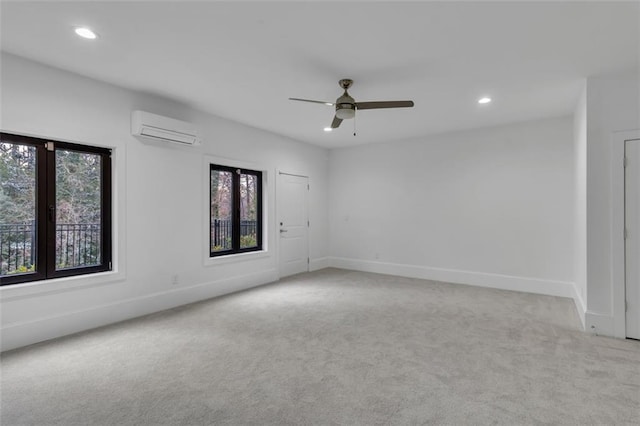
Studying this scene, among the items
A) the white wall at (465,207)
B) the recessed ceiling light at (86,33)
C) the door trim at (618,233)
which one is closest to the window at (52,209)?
the recessed ceiling light at (86,33)

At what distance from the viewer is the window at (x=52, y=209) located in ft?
10.3

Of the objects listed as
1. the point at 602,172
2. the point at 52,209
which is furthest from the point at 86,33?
the point at 602,172

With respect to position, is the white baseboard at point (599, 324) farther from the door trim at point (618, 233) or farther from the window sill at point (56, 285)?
the window sill at point (56, 285)

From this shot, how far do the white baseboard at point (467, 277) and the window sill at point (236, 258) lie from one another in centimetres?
220

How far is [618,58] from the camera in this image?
3072mm

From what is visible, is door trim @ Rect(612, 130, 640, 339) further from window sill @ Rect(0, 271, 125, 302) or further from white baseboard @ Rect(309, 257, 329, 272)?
window sill @ Rect(0, 271, 125, 302)

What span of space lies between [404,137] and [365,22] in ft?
13.3

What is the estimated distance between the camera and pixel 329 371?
8.55 ft

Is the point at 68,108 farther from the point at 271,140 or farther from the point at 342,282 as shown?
the point at 342,282

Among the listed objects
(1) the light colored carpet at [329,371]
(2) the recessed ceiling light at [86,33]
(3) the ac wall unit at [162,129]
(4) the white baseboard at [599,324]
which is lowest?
(1) the light colored carpet at [329,371]

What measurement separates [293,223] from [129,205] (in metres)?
3.19

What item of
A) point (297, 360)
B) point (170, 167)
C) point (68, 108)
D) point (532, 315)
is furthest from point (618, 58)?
point (68, 108)

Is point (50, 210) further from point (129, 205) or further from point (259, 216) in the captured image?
point (259, 216)

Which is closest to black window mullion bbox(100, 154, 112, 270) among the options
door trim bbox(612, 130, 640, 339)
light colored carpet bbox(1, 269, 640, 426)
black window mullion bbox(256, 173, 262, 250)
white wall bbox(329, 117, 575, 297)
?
light colored carpet bbox(1, 269, 640, 426)
